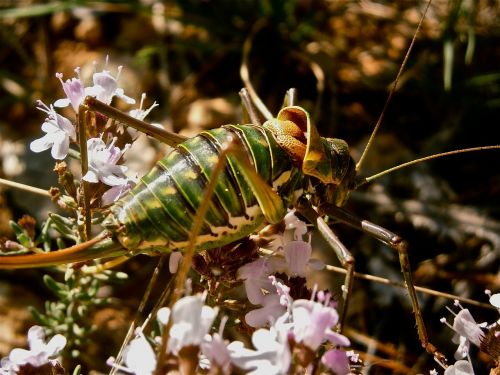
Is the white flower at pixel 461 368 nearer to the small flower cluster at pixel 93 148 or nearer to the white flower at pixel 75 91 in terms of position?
the small flower cluster at pixel 93 148

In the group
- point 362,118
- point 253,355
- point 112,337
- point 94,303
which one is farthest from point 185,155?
point 362,118

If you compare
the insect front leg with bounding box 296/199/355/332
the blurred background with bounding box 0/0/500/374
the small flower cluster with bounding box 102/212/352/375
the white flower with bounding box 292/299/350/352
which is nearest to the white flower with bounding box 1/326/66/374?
the small flower cluster with bounding box 102/212/352/375

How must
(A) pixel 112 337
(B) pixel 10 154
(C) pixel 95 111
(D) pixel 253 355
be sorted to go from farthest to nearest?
(B) pixel 10 154 < (A) pixel 112 337 < (C) pixel 95 111 < (D) pixel 253 355

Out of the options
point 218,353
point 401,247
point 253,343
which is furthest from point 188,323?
Answer: point 401,247

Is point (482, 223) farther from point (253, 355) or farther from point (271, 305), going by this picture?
point (253, 355)

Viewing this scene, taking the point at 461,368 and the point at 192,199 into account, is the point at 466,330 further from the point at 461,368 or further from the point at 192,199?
the point at 192,199

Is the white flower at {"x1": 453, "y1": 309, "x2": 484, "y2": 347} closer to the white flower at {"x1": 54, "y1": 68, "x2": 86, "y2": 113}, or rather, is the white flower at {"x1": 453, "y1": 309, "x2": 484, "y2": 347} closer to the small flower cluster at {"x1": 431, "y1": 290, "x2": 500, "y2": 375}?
the small flower cluster at {"x1": 431, "y1": 290, "x2": 500, "y2": 375}
